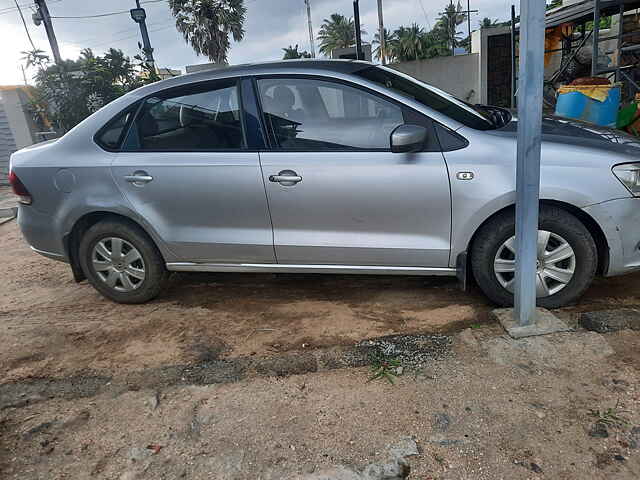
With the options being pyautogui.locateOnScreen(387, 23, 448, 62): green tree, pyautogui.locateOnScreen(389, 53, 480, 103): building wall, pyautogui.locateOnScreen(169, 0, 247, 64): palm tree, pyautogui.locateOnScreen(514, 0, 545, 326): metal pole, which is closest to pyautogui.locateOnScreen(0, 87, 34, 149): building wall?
pyautogui.locateOnScreen(389, 53, 480, 103): building wall

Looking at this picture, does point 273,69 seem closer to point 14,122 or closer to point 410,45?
point 14,122

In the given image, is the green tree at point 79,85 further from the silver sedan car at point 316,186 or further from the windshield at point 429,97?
the windshield at point 429,97

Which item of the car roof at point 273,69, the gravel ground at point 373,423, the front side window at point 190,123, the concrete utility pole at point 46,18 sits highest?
the concrete utility pole at point 46,18

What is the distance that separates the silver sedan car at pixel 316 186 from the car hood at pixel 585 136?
16 millimetres

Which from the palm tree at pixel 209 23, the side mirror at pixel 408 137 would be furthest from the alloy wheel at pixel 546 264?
the palm tree at pixel 209 23

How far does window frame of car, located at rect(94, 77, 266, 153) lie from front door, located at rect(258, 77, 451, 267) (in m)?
0.13

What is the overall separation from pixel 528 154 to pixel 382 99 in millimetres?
A: 1026

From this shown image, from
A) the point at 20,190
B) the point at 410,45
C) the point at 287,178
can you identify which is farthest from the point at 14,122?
the point at 410,45

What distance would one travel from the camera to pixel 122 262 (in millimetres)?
3871

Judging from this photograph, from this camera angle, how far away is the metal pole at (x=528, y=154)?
8.43 feet

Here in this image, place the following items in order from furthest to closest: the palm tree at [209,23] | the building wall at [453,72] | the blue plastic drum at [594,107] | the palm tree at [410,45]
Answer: the palm tree at [410,45] → the palm tree at [209,23] → the building wall at [453,72] → the blue plastic drum at [594,107]

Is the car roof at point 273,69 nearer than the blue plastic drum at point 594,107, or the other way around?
the car roof at point 273,69

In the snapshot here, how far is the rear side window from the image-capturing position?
12.2 feet

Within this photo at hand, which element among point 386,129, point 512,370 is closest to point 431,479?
point 512,370
